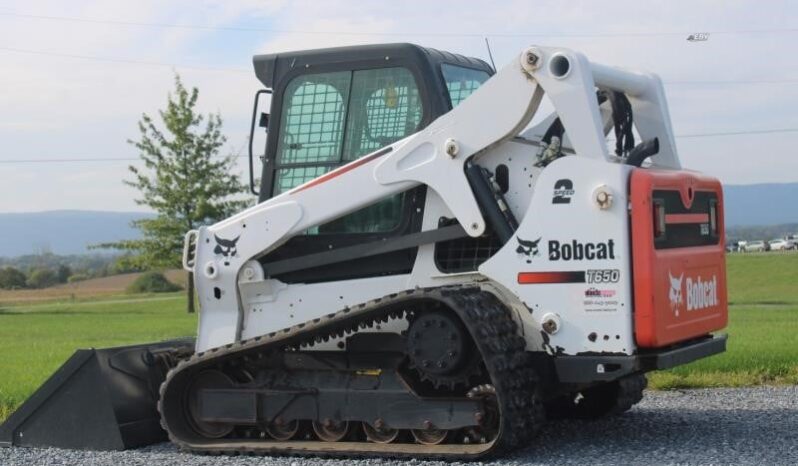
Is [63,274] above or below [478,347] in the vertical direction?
above

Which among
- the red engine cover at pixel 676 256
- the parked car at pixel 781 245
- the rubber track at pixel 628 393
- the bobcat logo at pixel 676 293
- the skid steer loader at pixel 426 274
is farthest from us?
the parked car at pixel 781 245

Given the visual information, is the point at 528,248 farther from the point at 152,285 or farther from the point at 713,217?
the point at 152,285

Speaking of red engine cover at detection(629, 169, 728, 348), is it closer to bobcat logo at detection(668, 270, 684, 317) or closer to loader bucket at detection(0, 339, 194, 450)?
bobcat logo at detection(668, 270, 684, 317)

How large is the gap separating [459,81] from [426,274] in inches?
68.9

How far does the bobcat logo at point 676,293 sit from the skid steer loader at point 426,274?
2 cm

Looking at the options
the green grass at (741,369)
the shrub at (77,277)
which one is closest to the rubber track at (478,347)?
the green grass at (741,369)

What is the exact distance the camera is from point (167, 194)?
47.9 m

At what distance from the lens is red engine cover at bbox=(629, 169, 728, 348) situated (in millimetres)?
8188

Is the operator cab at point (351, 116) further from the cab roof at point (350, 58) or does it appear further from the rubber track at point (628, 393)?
the rubber track at point (628, 393)

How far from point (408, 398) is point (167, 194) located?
4028 cm

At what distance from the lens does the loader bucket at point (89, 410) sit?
9.67m

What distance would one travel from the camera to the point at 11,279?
109m

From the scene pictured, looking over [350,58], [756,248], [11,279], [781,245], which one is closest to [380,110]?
[350,58]

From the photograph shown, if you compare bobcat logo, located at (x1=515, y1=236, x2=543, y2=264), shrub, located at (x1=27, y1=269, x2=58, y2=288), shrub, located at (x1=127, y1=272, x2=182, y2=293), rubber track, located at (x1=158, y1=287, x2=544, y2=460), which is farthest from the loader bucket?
shrub, located at (x1=27, y1=269, x2=58, y2=288)
